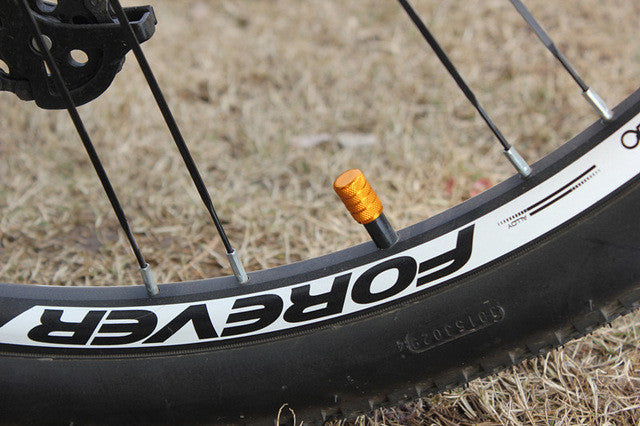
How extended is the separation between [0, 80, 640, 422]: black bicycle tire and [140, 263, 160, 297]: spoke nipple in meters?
0.01

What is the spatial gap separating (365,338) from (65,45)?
1.74ft

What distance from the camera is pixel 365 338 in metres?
0.90

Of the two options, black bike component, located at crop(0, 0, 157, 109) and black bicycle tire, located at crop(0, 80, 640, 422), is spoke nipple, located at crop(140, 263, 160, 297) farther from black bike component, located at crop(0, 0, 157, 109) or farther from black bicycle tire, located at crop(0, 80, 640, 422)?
black bike component, located at crop(0, 0, 157, 109)

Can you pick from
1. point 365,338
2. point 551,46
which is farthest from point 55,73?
point 551,46

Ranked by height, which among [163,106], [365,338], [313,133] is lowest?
[365,338]

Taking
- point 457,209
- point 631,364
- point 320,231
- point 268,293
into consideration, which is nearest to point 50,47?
point 268,293

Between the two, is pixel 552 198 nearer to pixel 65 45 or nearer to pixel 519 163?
pixel 519 163

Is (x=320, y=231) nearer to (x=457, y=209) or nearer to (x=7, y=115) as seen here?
(x=457, y=209)

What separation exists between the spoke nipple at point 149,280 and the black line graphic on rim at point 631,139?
0.62 metres

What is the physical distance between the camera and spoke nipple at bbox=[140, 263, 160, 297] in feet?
3.01

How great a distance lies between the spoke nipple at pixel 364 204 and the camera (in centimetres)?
87

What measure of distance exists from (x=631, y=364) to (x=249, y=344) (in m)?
0.62

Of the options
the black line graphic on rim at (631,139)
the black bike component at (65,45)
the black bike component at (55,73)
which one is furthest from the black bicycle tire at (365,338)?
the black bike component at (65,45)

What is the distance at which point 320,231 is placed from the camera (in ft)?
5.03
